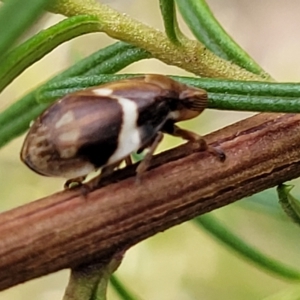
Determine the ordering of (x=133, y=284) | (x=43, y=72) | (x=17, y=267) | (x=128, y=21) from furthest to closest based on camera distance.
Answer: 1. (x=43, y=72)
2. (x=133, y=284)
3. (x=128, y=21)
4. (x=17, y=267)

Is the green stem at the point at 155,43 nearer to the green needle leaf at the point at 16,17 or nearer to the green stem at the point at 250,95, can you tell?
the green stem at the point at 250,95

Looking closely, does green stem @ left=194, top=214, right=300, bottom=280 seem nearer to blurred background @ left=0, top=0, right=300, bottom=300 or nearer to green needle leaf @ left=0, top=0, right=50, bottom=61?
green needle leaf @ left=0, top=0, right=50, bottom=61

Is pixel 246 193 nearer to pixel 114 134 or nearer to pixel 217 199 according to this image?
pixel 217 199

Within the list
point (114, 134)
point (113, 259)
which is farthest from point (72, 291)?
point (114, 134)

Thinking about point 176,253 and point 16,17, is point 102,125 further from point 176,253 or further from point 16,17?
point 176,253

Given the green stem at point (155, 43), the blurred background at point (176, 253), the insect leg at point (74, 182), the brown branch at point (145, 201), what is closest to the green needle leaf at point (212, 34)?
the green stem at point (155, 43)

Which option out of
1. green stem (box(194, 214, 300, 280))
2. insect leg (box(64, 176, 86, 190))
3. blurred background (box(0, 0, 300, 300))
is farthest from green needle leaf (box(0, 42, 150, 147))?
blurred background (box(0, 0, 300, 300))
